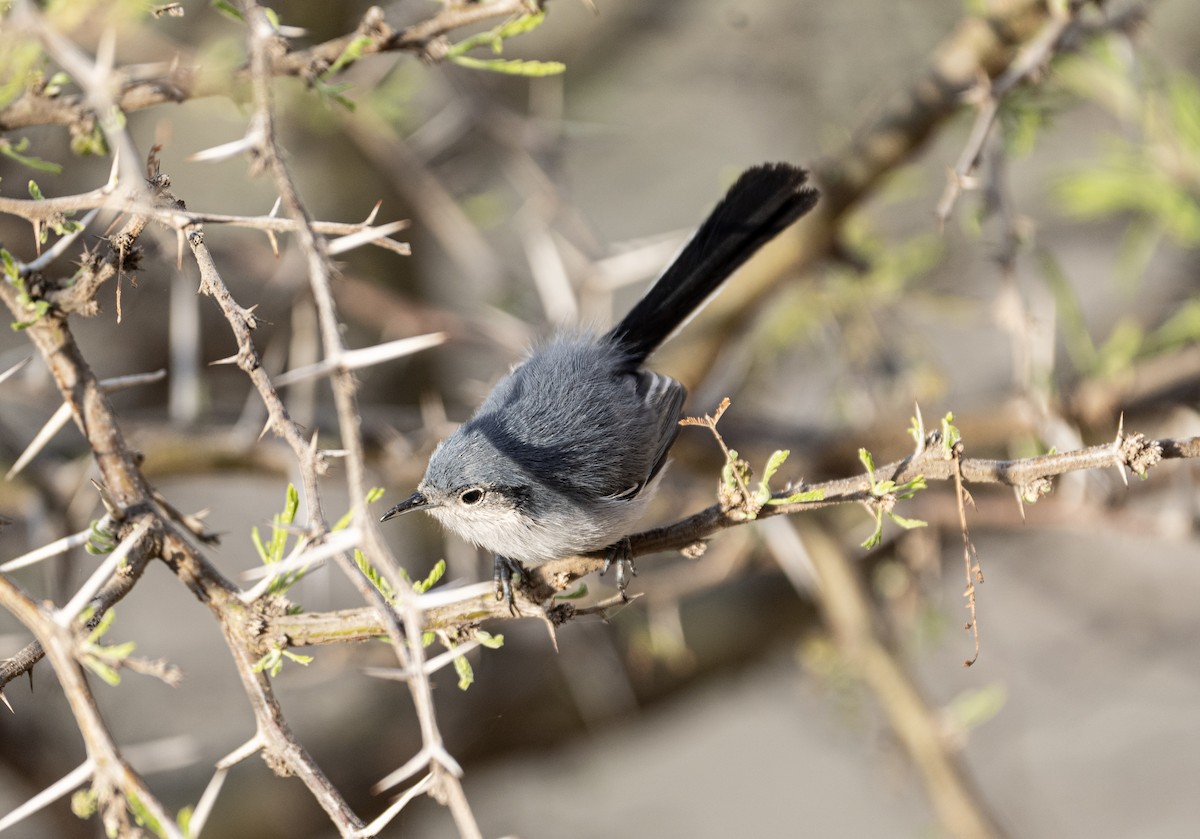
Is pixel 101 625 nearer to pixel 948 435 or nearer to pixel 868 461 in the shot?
pixel 868 461

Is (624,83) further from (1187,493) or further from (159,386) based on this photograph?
(1187,493)

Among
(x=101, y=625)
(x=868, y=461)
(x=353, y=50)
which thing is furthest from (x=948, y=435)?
(x=101, y=625)

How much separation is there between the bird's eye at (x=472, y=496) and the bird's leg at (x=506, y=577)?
0.17 metres

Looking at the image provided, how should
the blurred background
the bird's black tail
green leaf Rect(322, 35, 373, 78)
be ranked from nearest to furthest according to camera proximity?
green leaf Rect(322, 35, 373, 78) < the bird's black tail < the blurred background

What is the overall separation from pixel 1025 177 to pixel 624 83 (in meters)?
3.46

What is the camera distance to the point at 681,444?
3775 millimetres

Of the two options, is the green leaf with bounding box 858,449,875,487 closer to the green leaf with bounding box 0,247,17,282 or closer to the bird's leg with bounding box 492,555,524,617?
the bird's leg with bounding box 492,555,524,617

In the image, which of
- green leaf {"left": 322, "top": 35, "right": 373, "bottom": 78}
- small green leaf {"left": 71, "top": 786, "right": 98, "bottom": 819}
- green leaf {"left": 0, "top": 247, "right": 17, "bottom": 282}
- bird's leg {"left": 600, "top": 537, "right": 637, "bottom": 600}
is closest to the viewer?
small green leaf {"left": 71, "top": 786, "right": 98, "bottom": 819}

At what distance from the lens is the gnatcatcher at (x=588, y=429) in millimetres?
2600

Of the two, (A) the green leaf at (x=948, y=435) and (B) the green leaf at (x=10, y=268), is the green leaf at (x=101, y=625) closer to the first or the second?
(B) the green leaf at (x=10, y=268)

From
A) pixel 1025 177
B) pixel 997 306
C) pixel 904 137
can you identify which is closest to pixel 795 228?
pixel 904 137

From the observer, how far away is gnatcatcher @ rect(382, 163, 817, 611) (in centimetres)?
260

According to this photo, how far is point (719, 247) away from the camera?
3.06 metres

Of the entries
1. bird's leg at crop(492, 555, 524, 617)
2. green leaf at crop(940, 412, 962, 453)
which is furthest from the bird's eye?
green leaf at crop(940, 412, 962, 453)
